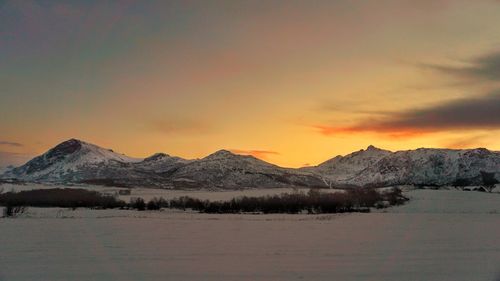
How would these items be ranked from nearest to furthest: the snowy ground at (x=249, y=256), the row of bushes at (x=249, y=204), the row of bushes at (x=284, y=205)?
the snowy ground at (x=249, y=256) < the row of bushes at (x=284, y=205) < the row of bushes at (x=249, y=204)

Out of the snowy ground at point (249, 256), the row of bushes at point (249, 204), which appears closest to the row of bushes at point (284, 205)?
the row of bushes at point (249, 204)

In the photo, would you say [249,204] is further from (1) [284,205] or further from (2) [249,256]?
(2) [249,256]

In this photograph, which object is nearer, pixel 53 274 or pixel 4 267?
pixel 53 274

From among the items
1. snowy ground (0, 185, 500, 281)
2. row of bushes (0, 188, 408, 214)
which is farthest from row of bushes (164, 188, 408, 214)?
snowy ground (0, 185, 500, 281)

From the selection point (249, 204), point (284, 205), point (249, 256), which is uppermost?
point (249, 204)

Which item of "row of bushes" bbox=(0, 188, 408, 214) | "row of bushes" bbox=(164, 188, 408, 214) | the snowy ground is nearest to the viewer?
the snowy ground

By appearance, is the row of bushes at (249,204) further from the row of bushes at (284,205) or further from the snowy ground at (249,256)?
the snowy ground at (249,256)

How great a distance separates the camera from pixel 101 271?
20062 millimetres

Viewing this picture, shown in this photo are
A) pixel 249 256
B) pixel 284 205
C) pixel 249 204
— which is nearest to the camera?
pixel 249 256

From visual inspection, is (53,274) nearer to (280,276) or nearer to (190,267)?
(190,267)

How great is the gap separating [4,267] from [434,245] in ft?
68.5

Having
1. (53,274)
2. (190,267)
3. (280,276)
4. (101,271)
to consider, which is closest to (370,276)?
(280,276)

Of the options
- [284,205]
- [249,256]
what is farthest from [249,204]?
[249,256]

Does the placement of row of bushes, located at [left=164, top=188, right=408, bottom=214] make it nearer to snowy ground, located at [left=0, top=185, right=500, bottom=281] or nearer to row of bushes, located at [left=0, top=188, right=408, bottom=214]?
row of bushes, located at [left=0, top=188, right=408, bottom=214]
